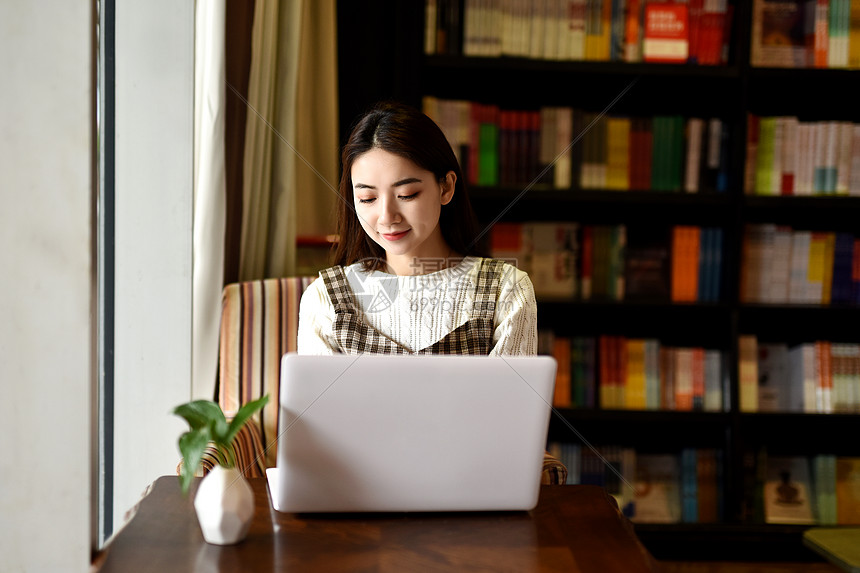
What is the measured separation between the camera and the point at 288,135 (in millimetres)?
2168

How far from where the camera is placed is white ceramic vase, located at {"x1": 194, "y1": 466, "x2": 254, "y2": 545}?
91 cm

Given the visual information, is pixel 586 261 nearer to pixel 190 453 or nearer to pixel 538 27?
pixel 538 27

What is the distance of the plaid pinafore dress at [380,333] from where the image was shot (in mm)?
1501

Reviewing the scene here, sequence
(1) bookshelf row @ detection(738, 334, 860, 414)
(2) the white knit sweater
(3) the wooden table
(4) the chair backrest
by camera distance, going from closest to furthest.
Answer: (3) the wooden table
(2) the white knit sweater
(4) the chair backrest
(1) bookshelf row @ detection(738, 334, 860, 414)

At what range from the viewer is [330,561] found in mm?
872

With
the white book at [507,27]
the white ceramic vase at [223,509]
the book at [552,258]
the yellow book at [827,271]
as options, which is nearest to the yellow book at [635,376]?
the book at [552,258]

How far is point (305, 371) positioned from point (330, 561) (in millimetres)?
217

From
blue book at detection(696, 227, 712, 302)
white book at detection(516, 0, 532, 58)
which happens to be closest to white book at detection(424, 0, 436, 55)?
white book at detection(516, 0, 532, 58)

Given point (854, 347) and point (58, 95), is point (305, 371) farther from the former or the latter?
point (854, 347)

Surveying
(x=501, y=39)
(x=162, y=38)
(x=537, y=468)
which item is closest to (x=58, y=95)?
(x=537, y=468)

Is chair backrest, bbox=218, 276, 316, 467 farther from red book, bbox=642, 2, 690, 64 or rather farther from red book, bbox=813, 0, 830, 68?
red book, bbox=813, 0, 830, 68

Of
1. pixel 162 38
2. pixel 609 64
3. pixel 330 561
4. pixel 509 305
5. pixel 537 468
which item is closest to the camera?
pixel 330 561

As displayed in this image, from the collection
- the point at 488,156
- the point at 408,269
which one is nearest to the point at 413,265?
the point at 408,269

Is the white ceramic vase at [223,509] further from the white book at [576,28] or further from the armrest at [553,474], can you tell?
the white book at [576,28]
